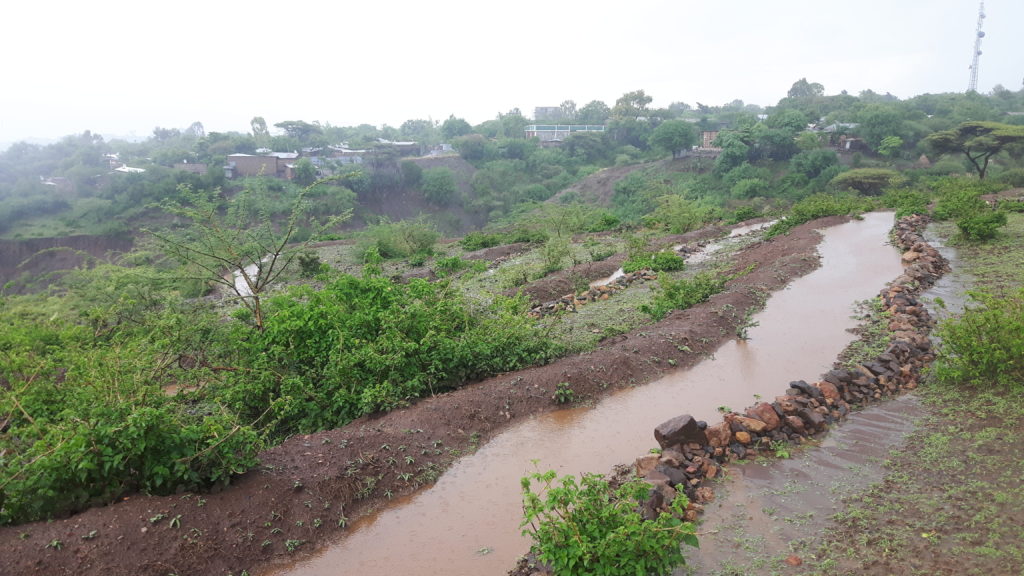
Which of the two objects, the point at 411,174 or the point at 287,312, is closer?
the point at 287,312

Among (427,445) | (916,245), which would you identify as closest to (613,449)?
(427,445)

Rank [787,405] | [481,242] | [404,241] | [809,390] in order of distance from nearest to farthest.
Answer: [787,405]
[809,390]
[404,241]
[481,242]

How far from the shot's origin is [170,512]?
407cm

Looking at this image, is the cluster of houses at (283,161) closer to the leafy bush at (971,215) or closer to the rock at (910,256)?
the leafy bush at (971,215)

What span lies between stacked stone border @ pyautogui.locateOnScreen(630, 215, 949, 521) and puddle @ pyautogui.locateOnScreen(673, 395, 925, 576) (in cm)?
15

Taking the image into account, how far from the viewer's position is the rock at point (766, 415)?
217 inches

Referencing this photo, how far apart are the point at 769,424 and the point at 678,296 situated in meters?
4.35

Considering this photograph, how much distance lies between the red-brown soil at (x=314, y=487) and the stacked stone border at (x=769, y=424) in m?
1.59

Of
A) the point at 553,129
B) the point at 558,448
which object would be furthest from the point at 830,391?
the point at 553,129

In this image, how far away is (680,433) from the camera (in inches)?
202

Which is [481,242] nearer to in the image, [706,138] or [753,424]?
[753,424]

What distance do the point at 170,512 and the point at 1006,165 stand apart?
A: 4591 centimetres

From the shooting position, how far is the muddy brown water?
4.35 meters

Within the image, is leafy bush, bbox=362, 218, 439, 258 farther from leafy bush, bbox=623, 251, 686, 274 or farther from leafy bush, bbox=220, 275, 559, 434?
leafy bush, bbox=220, 275, 559, 434
